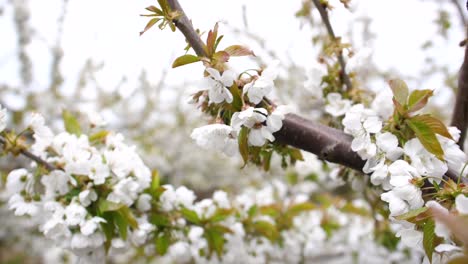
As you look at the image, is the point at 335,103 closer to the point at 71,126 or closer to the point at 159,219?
the point at 159,219

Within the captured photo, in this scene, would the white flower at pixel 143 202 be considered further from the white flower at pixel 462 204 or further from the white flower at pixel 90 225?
the white flower at pixel 462 204

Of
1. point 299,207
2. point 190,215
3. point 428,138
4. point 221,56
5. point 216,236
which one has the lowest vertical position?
point 299,207

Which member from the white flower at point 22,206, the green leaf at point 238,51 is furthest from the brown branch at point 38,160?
the green leaf at point 238,51

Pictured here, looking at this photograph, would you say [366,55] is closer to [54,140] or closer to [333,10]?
[333,10]

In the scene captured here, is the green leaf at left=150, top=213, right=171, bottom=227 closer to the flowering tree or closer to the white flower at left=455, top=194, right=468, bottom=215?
the flowering tree

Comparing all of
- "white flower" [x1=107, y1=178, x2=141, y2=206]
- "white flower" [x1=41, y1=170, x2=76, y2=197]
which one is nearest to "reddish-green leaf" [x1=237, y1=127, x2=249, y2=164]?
"white flower" [x1=107, y1=178, x2=141, y2=206]

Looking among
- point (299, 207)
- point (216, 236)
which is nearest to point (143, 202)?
point (216, 236)
